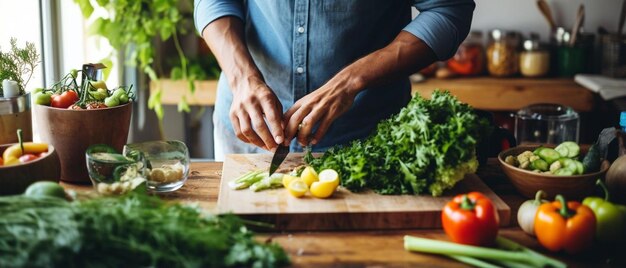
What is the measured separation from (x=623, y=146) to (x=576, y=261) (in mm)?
538

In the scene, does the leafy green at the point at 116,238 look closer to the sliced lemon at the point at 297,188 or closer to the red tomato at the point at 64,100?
the sliced lemon at the point at 297,188

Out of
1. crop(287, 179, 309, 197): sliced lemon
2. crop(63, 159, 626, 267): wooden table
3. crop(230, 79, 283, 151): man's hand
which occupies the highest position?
crop(230, 79, 283, 151): man's hand

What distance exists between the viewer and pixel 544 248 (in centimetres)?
164

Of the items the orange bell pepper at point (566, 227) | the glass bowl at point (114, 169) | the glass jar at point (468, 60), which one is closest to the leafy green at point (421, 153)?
the orange bell pepper at point (566, 227)

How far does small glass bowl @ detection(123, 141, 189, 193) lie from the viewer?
6.19 feet

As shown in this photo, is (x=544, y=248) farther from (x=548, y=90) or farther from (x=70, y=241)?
(x=548, y=90)

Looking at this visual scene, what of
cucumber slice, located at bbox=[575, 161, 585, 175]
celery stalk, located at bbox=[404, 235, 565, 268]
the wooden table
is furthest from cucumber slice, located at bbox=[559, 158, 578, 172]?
celery stalk, located at bbox=[404, 235, 565, 268]

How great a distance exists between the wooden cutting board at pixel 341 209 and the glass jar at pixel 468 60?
8.08 ft

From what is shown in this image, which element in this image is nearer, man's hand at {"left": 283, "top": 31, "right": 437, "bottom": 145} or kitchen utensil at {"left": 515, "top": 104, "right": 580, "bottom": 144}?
man's hand at {"left": 283, "top": 31, "right": 437, "bottom": 145}

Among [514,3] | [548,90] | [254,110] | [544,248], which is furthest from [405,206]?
[514,3]

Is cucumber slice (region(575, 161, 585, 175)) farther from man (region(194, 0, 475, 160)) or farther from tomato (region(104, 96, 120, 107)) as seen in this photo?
tomato (region(104, 96, 120, 107))

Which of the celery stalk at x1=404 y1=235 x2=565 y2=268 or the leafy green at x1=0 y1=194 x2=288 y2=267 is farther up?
the leafy green at x1=0 y1=194 x2=288 y2=267

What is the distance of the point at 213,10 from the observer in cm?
236

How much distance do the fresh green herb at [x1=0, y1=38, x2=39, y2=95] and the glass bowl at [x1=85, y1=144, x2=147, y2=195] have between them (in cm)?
36
